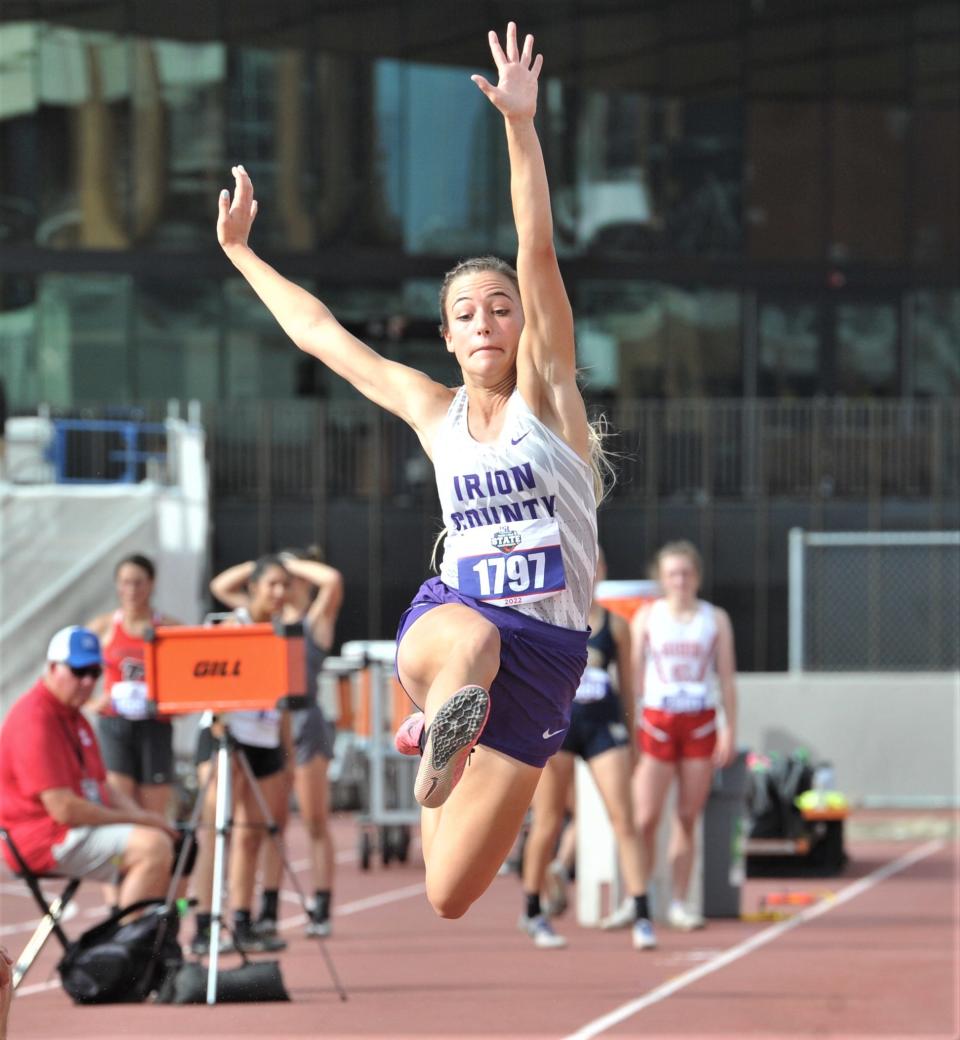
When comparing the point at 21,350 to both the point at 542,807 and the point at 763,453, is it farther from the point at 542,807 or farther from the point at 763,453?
the point at 542,807

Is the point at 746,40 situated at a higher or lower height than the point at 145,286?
higher

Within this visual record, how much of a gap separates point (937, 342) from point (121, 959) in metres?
24.4

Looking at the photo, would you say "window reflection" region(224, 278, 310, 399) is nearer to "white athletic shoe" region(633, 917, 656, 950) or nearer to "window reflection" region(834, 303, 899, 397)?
"window reflection" region(834, 303, 899, 397)

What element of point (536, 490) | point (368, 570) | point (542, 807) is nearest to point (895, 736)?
point (368, 570)

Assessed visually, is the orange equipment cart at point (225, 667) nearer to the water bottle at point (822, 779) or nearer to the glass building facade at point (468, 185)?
the water bottle at point (822, 779)

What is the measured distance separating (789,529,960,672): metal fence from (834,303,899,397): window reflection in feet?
32.0

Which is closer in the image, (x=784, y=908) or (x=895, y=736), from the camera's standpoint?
(x=784, y=908)

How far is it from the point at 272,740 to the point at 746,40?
2153cm

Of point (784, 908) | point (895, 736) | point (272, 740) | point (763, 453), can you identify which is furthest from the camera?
point (763, 453)

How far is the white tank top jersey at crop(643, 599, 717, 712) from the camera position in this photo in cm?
1204

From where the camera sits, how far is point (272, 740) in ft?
36.1

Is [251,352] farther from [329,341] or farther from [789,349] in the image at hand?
[329,341]

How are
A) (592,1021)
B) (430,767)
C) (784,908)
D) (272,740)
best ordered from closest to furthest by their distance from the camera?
(430,767)
(592,1021)
(272,740)
(784,908)

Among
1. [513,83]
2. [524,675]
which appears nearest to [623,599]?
[524,675]
